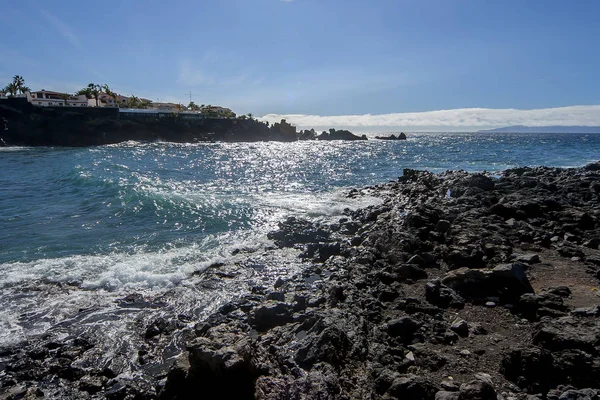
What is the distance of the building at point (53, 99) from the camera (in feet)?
351

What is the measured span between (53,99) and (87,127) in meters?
29.0

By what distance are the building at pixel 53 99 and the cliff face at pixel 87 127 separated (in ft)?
48.8

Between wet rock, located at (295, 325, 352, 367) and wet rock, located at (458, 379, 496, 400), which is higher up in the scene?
wet rock, located at (458, 379, 496, 400)

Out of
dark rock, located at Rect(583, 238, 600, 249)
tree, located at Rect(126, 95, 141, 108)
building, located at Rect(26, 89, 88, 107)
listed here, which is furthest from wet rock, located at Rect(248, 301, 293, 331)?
tree, located at Rect(126, 95, 141, 108)

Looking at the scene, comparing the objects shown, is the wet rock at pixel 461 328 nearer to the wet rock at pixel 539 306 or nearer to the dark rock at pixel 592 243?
the wet rock at pixel 539 306

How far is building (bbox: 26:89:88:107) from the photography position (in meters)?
107

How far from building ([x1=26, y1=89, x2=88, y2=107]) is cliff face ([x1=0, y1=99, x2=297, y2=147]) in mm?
14880

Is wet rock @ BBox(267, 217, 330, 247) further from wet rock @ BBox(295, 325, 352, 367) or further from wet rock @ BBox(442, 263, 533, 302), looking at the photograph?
wet rock @ BBox(295, 325, 352, 367)

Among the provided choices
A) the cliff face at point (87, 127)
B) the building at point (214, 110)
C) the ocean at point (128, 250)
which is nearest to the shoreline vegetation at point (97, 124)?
the cliff face at point (87, 127)

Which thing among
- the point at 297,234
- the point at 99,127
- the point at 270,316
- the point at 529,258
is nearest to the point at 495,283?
the point at 529,258

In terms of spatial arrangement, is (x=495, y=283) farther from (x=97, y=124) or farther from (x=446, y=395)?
(x=97, y=124)

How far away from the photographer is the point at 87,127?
308 feet

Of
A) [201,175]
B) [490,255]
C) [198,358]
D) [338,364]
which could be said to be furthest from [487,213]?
[201,175]

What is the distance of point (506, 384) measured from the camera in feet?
18.6
